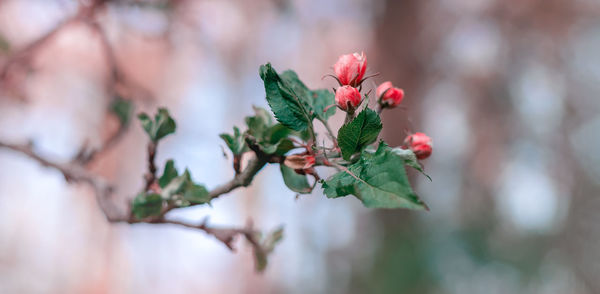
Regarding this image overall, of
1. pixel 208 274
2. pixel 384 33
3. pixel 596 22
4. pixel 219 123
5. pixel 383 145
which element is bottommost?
pixel 208 274

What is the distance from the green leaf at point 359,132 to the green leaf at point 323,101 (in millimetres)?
74

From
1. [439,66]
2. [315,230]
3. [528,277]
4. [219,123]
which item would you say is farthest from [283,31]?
[528,277]

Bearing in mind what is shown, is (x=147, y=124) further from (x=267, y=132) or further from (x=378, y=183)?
(x=378, y=183)

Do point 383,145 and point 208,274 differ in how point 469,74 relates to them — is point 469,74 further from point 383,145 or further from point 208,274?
point 383,145

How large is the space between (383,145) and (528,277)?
7.51ft

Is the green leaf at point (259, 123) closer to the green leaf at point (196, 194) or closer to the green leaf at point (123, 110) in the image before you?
the green leaf at point (196, 194)

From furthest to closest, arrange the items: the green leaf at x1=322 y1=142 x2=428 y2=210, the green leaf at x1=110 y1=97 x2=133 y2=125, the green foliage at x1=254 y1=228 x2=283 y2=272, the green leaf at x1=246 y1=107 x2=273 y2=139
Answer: the green leaf at x1=110 y1=97 x2=133 y2=125 → the green foliage at x1=254 y1=228 x2=283 y2=272 → the green leaf at x1=246 y1=107 x2=273 y2=139 → the green leaf at x1=322 y1=142 x2=428 y2=210

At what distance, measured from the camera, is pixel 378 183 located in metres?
0.22

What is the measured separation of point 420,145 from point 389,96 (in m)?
0.05

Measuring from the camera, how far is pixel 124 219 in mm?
376

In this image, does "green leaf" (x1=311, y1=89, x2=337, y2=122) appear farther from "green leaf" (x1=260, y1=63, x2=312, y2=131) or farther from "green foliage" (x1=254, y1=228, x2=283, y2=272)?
"green foliage" (x1=254, y1=228, x2=283, y2=272)

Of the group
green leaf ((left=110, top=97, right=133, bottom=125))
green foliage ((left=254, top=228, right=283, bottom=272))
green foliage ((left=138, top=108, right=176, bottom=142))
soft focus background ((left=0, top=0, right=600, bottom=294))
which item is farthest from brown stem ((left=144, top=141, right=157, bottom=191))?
soft focus background ((left=0, top=0, right=600, bottom=294))

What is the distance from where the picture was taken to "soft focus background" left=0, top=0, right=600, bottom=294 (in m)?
2.07

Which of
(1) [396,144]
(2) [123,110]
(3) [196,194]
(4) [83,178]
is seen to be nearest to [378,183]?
(3) [196,194]
